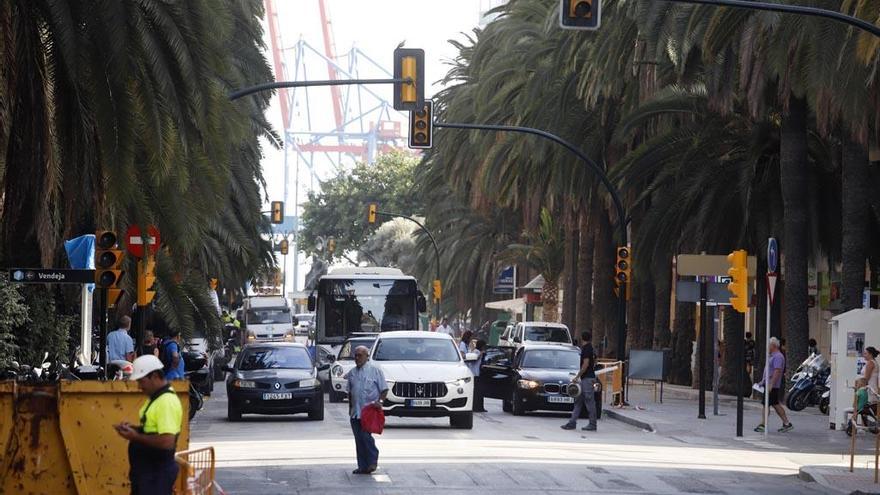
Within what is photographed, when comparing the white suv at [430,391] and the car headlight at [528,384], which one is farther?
the car headlight at [528,384]

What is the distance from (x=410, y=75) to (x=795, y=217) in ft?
36.8

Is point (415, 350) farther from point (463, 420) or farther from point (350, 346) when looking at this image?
point (350, 346)

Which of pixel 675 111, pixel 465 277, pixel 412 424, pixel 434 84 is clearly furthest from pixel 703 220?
pixel 465 277

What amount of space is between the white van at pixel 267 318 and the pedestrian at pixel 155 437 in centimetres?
6586

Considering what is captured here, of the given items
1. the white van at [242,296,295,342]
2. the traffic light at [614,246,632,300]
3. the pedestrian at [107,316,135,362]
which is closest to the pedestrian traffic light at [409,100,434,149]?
the traffic light at [614,246,632,300]

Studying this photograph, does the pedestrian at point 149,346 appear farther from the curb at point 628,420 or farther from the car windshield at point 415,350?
the curb at point 628,420

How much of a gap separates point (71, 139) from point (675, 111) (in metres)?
23.7

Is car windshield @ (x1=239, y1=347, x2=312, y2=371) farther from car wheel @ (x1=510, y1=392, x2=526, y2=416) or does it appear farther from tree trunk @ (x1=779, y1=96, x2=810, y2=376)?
tree trunk @ (x1=779, y1=96, x2=810, y2=376)

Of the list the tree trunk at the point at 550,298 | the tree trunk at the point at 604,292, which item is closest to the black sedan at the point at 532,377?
the tree trunk at the point at 604,292

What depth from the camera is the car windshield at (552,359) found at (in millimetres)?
32906

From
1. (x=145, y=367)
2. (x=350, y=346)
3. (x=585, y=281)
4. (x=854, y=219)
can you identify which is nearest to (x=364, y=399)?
(x=145, y=367)

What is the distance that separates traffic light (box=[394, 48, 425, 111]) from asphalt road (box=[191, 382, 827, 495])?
565 cm

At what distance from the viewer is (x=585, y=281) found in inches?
2076

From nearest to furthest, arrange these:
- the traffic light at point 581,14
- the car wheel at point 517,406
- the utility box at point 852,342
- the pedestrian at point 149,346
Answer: the traffic light at point 581,14, the pedestrian at point 149,346, the utility box at point 852,342, the car wheel at point 517,406
